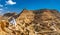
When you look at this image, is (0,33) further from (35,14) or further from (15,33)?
(35,14)

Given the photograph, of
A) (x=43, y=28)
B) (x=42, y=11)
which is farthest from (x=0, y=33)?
(x=42, y=11)

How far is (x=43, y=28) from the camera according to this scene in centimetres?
8269

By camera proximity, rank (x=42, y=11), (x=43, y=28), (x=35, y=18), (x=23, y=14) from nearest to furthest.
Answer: (x=43, y=28) → (x=23, y=14) → (x=35, y=18) → (x=42, y=11)

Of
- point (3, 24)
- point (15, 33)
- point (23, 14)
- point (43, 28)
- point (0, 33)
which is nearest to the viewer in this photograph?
point (0, 33)

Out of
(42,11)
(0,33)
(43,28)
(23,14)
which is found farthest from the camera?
(42,11)

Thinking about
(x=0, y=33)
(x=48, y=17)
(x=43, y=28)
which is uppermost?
(x=48, y=17)

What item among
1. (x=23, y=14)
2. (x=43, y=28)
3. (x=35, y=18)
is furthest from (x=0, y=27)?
(x=35, y=18)

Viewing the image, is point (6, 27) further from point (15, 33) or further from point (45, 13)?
point (45, 13)

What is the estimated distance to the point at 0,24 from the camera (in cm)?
1360

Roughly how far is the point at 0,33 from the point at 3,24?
1.17 meters

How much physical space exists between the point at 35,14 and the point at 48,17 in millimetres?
11476

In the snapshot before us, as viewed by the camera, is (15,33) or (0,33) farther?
(15,33)

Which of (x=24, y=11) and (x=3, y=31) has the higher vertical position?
(x=24, y=11)

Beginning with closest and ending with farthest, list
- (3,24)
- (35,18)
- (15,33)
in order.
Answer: (3,24) → (15,33) → (35,18)
